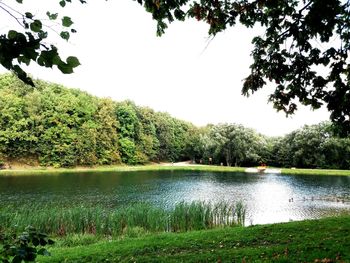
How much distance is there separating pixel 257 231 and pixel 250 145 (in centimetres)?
5844

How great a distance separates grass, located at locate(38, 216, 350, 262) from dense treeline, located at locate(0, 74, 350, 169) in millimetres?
53954

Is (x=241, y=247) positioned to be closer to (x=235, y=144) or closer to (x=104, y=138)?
(x=235, y=144)

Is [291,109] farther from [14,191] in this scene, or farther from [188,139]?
[188,139]

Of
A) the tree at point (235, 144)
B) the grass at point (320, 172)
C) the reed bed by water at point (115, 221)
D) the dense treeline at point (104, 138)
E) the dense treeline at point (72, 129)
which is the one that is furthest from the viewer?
the tree at point (235, 144)

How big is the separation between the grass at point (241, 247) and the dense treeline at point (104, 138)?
54.0m

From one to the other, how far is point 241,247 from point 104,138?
63068 mm

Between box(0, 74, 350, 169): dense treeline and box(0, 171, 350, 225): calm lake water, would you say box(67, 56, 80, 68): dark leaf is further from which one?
box(0, 74, 350, 169): dense treeline

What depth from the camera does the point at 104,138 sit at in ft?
229

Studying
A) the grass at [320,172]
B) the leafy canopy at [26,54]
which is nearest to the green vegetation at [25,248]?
the leafy canopy at [26,54]

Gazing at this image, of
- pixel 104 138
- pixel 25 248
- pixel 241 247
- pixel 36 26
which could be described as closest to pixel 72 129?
pixel 104 138

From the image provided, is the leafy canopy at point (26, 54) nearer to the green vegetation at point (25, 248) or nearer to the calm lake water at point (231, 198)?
the green vegetation at point (25, 248)

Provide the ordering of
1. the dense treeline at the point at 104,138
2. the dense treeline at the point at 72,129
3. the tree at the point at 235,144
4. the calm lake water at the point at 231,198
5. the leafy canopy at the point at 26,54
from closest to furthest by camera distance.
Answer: the leafy canopy at the point at 26,54 < the calm lake water at the point at 231,198 < the dense treeline at the point at 72,129 < the dense treeline at the point at 104,138 < the tree at the point at 235,144

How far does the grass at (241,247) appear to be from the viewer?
7.49 m

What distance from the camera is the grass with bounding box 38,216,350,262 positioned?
24.6ft
